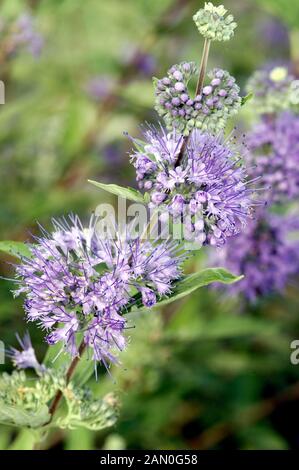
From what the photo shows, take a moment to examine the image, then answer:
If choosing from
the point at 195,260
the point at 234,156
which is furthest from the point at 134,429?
the point at 234,156

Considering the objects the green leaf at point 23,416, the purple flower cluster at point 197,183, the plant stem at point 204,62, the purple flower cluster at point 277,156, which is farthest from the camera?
the purple flower cluster at point 277,156

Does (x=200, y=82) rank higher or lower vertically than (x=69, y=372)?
higher

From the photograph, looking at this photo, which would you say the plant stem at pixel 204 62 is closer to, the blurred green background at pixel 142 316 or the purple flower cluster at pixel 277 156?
the purple flower cluster at pixel 277 156

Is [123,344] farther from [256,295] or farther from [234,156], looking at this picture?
[256,295]

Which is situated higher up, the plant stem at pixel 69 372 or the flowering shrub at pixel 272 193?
the flowering shrub at pixel 272 193

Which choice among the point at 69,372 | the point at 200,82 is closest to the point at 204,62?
the point at 200,82

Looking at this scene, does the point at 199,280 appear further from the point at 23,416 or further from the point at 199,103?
the point at 23,416

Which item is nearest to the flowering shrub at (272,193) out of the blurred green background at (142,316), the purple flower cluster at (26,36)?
the blurred green background at (142,316)
